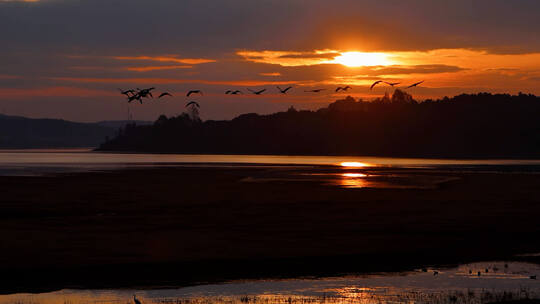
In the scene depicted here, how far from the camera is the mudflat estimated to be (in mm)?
31422

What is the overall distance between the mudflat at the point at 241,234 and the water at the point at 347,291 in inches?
57.5

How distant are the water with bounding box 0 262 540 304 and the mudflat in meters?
1.46

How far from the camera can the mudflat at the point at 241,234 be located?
103 feet

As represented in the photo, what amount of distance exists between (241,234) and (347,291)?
1588cm

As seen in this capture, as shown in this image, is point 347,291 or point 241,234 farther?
point 241,234

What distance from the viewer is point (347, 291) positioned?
88.8 ft

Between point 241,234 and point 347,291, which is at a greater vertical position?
point 241,234

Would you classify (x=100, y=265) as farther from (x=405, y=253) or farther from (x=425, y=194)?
(x=425, y=194)

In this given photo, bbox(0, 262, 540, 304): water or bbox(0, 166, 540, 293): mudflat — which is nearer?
bbox(0, 262, 540, 304): water

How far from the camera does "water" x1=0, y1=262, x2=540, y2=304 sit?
25625mm

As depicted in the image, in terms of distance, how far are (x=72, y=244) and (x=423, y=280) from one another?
58.0ft

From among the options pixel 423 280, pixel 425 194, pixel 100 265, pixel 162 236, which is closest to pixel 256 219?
pixel 162 236

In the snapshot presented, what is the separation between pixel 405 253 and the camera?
117 feet

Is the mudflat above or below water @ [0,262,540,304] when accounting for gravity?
above
